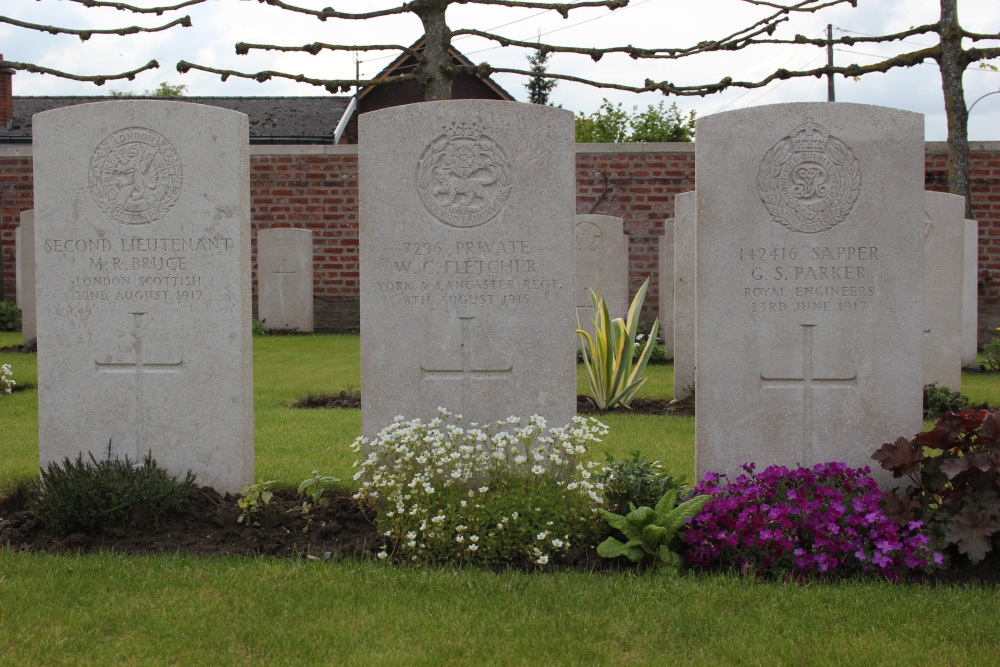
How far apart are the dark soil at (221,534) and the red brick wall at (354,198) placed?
33.4 feet

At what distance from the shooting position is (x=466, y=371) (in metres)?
4.50

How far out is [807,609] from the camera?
10.8 ft

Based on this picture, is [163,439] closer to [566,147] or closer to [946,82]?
[566,147]

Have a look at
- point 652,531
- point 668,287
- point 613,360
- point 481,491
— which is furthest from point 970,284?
point 481,491

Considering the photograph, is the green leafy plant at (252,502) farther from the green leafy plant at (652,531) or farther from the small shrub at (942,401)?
the small shrub at (942,401)

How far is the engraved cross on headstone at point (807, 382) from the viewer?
4441mm

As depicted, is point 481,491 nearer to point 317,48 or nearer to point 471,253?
point 471,253

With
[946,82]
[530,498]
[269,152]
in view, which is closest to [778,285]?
[530,498]

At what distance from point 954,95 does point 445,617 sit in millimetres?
12067

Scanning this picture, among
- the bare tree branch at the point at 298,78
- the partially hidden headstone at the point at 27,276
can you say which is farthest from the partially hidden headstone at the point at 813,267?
the partially hidden headstone at the point at 27,276

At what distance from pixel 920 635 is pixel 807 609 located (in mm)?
368

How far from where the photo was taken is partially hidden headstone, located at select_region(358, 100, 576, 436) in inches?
174

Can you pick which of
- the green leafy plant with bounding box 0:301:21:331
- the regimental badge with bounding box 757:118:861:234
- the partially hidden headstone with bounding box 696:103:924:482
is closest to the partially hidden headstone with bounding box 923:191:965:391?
the partially hidden headstone with bounding box 696:103:924:482

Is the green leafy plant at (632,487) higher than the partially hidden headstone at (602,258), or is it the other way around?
the partially hidden headstone at (602,258)
